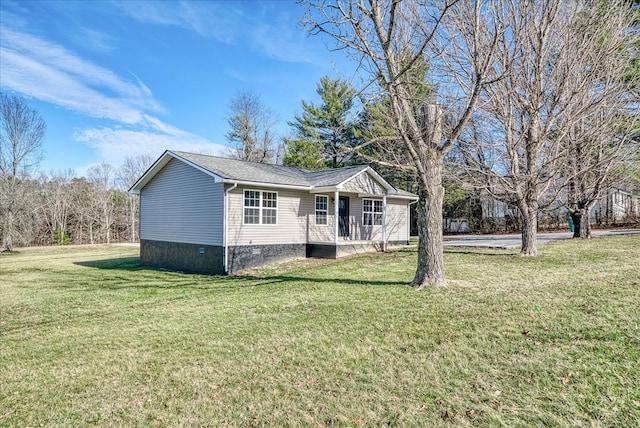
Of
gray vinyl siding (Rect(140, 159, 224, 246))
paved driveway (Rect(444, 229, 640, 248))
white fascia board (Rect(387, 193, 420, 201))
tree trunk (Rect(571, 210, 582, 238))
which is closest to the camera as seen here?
gray vinyl siding (Rect(140, 159, 224, 246))

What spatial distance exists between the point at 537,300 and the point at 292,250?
31.7 feet

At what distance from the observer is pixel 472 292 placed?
6965 mm

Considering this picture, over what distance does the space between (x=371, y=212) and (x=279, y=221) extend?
5.18m

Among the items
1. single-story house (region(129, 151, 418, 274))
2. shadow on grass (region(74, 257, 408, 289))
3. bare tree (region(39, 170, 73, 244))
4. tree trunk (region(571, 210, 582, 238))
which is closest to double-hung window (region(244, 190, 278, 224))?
single-story house (region(129, 151, 418, 274))

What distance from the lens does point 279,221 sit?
14.1 meters

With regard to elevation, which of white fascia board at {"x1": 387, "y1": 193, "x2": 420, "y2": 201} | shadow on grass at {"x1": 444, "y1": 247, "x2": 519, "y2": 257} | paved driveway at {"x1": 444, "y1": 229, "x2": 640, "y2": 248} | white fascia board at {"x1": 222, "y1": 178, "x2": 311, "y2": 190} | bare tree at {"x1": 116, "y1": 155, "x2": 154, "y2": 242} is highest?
bare tree at {"x1": 116, "y1": 155, "x2": 154, "y2": 242}

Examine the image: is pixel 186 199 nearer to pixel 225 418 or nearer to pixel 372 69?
pixel 372 69

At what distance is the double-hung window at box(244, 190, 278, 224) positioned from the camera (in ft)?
43.3

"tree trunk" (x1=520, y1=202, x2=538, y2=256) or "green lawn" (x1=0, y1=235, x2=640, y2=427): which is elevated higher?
"tree trunk" (x1=520, y1=202, x2=538, y2=256)

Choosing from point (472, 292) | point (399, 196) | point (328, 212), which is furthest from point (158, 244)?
point (472, 292)

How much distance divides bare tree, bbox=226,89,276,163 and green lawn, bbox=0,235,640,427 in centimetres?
2706

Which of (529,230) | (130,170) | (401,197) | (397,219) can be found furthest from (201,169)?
(130,170)

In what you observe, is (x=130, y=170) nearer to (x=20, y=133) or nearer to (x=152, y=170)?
(x=20, y=133)

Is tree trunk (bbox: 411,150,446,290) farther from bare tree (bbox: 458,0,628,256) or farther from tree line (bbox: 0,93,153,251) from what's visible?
tree line (bbox: 0,93,153,251)
